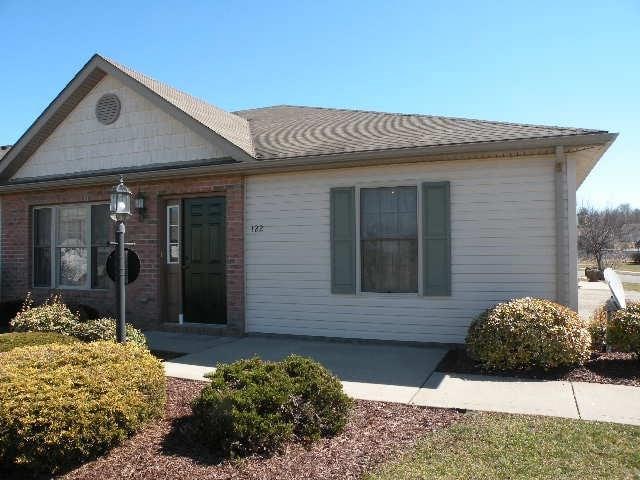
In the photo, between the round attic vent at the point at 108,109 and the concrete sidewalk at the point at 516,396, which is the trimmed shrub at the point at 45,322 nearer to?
the concrete sidewalk at the point at 516,396

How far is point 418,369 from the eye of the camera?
249 inches

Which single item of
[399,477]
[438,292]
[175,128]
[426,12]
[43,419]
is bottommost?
[399,477]

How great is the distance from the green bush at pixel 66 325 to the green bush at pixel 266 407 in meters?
2.77

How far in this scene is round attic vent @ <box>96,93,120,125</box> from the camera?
10.3 meters

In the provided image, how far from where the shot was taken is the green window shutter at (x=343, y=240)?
26.4 feet

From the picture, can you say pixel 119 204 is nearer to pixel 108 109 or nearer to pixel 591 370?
pixel 108 109

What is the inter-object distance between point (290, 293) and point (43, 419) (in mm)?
Answer: 5200

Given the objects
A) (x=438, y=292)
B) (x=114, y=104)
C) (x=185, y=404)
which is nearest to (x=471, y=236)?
(x=438, y=292)

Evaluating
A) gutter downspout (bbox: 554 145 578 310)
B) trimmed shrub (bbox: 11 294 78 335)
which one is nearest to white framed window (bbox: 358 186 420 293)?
gutter downspout (bbox: 554 145 578 310)

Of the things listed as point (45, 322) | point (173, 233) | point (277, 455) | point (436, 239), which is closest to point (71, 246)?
point (173, 233)

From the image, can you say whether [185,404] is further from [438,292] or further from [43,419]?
[438,292]

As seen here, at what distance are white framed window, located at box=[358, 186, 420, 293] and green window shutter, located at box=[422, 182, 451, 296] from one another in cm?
17

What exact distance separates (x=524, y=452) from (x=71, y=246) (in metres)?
9.70

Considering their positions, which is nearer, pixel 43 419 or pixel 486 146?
pixel 43 419
